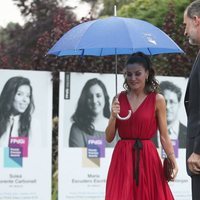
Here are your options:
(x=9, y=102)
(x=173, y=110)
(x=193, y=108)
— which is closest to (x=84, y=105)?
(x=9, y=102)

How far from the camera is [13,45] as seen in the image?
1945 cm

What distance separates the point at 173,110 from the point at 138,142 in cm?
291

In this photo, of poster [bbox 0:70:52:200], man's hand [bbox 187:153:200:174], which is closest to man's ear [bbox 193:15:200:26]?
man's hand [bbox 187:153:200:174]

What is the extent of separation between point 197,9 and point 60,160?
153 inches

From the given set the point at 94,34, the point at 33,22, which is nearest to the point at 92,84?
the point at 94,34

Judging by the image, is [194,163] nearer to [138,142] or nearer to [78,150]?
[138,142]

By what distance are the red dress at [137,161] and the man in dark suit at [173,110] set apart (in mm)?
2719

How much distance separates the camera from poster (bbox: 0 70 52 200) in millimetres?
7578

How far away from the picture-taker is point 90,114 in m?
8.02

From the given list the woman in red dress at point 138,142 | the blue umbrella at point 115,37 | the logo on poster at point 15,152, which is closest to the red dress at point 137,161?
the woman in red dress at point 138,142

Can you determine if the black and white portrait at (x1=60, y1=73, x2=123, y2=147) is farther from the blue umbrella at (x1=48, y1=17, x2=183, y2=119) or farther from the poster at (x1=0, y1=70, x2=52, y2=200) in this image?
the blue umbrella at (x1=48, y1=17, x2=183, y2=119)

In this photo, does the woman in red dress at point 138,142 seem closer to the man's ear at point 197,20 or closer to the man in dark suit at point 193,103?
the man in dark suit at point 193,103

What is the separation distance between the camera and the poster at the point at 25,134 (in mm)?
7578

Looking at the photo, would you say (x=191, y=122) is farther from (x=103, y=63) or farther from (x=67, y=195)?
(x=103, y=63)
